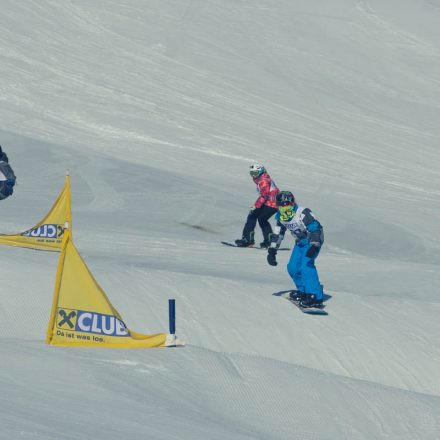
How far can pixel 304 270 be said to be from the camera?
1245 cm

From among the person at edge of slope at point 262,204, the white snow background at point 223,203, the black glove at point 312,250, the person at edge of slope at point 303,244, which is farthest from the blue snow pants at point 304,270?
the person at edge of slope at point 262,204

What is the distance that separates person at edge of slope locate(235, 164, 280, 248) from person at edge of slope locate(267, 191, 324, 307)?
2.80m

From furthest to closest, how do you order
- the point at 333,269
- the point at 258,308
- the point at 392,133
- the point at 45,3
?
the point at 45,3 < the point at 392,133 < the point at 333,269 < the point at 258,308

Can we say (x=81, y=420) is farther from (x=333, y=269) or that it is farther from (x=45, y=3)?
(x=45, y=3)

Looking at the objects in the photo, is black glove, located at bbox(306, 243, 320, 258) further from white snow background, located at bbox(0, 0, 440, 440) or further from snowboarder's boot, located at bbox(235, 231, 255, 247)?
snowboarder's boot, located at bbox(235, 231, 255, 247)

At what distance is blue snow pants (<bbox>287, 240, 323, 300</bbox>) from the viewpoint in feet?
40.7

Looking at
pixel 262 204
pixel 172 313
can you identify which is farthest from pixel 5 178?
pixel 172 313

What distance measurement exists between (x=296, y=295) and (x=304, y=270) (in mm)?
486

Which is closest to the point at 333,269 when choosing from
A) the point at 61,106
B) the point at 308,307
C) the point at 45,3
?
the point at 308,307

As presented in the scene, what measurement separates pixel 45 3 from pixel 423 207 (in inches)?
496

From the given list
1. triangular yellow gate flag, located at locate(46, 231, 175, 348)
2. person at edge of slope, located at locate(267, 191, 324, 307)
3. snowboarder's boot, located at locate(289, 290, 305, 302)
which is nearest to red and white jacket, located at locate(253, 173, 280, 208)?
person at edge of slope, located at locate(267, 191, 324, 307)

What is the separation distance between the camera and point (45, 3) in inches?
1174

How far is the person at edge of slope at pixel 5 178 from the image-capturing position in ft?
53.8

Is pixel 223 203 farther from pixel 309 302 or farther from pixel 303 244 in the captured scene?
pixel 303 244
